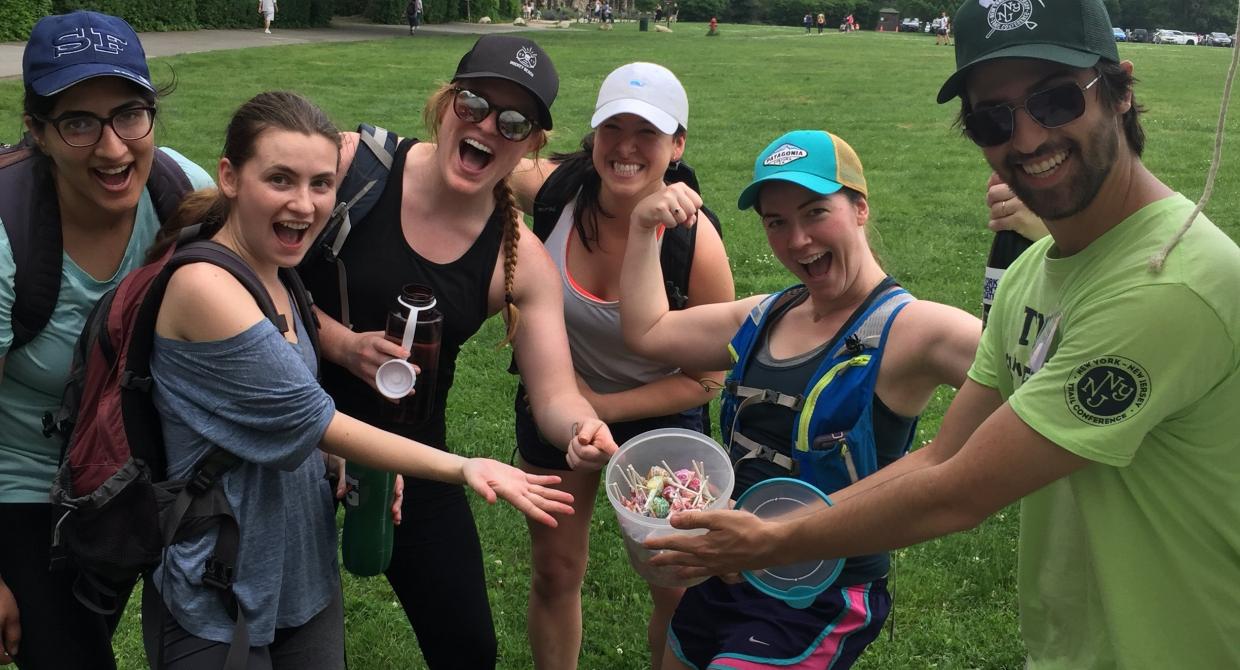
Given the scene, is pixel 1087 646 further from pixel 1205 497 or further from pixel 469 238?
pixel 469 238

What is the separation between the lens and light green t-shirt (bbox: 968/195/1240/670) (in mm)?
2020

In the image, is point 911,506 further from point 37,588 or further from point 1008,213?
point 37,588

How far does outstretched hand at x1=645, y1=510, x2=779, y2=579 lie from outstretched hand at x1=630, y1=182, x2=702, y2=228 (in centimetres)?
110

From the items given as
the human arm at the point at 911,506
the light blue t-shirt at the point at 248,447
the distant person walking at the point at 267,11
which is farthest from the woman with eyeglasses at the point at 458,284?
the distant person walking at the point at 267,11

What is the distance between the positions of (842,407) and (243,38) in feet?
106

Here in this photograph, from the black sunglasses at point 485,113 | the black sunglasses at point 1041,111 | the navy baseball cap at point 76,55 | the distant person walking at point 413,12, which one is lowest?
the distant person walking at point 413,12

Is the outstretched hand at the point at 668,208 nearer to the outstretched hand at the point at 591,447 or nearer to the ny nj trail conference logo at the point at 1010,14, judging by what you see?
the outstretched hand at the point at 591,447

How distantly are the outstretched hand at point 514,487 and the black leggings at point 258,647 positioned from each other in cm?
68

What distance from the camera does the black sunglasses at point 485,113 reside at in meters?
3.49

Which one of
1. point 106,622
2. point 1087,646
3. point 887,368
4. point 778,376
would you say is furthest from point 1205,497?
point 106,622

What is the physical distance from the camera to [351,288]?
3.54 meters

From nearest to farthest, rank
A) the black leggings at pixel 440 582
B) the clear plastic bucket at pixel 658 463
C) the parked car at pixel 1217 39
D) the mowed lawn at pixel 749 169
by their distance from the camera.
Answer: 1. the clear plastic bucket at pixel 658 463
2. the black leggings at pixel 440 582
3. the mowed lawn at pixel 749 169
4. the parked car at pixel 1217 39

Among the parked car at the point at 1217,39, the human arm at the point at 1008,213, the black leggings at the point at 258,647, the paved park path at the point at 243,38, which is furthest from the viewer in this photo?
the parked car at the point at 1217,39

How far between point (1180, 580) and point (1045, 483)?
348 mm
